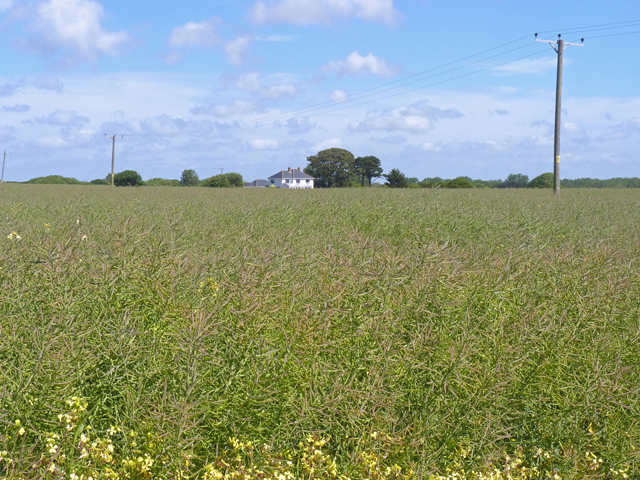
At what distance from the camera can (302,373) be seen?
247 centimetres

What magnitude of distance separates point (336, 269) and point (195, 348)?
1127 mm

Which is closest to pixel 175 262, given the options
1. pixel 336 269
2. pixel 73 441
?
pixel 336 269

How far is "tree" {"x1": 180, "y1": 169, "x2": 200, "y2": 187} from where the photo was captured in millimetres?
73387

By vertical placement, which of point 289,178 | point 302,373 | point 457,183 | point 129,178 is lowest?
point 302,373

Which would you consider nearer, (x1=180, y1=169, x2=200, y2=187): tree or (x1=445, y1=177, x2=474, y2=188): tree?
(x1=445, y1=177, x2=474, y2=188): tree

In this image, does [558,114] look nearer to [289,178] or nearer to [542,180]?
[542,180]

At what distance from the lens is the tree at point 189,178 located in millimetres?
73387

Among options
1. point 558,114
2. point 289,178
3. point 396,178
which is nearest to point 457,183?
point 396,178

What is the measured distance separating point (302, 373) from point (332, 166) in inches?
2426

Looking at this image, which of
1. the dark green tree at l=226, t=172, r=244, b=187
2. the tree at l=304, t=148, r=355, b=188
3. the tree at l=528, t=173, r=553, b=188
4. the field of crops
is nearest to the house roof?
the tree at l=304, t=148, r=355, b=188

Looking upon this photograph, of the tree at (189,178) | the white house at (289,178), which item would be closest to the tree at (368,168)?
the tree at (189,178)

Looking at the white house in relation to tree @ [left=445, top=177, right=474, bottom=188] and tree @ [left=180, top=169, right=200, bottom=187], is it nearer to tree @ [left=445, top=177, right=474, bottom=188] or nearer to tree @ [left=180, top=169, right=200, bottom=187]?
tree @ [left=180, top=169, right=200, bottom=187]

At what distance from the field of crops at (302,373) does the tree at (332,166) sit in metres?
57.3

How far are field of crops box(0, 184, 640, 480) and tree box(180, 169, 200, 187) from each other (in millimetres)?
72196
